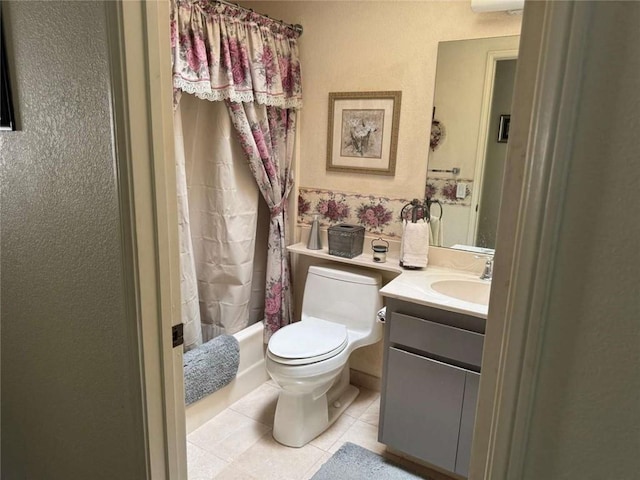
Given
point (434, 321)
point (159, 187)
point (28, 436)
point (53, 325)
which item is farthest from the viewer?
point (434, 321)

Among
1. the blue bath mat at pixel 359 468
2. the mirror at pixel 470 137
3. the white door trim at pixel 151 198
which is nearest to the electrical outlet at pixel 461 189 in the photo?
the mirror at pixel 470 137

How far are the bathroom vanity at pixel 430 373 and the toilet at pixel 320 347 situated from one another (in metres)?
0.31

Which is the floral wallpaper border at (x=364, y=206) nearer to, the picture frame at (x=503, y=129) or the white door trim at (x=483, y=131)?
the white door trim at (x=483, y=131)

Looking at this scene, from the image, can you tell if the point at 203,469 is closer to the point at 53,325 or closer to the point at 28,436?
the point at 28,436

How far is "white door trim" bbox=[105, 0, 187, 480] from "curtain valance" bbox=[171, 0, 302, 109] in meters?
1.11

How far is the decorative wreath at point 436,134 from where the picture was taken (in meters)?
2.17

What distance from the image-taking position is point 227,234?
2.38m

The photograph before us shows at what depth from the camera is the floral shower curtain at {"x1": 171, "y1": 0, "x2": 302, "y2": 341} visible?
6.45 feet

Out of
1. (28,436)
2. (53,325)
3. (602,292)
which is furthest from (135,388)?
(602,292)

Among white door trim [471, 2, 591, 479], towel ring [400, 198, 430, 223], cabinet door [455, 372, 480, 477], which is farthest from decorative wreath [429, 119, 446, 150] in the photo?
white door trim [471, 2, 591, 479]

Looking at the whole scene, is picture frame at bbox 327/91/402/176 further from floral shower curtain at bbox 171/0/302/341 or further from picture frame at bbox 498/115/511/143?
picture frame at bbox 498/115/511/143

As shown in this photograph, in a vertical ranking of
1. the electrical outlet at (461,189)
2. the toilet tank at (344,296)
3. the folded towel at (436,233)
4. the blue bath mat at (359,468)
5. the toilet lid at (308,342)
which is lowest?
the blue bath mat at (359,468)

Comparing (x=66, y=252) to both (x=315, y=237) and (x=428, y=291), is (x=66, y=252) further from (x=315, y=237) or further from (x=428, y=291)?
(x=315, y=237)

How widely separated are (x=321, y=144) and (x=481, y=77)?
3.01 ft
